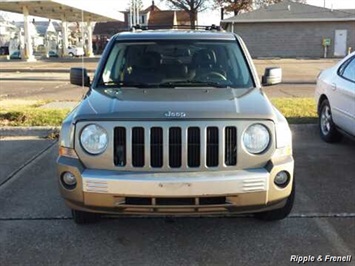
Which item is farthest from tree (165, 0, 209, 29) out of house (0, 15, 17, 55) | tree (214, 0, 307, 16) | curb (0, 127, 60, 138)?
curb (0, 127, 60, 138)

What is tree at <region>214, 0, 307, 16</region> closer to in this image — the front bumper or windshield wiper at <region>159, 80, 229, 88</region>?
windshield wiper at <region>159, 80, 229, 88</region>

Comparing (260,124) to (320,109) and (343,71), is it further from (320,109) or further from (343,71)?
(320,109)

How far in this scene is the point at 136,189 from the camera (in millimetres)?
3541

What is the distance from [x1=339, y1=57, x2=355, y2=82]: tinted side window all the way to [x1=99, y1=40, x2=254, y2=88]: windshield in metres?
2.47

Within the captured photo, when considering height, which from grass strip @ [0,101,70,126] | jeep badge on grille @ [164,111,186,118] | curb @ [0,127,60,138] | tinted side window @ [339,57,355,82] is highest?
tinted side window @ [339,57,355,82]

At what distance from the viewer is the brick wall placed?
4250cm

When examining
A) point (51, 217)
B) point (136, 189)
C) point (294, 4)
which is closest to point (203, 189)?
point (136, 189)

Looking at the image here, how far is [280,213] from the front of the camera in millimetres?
4254

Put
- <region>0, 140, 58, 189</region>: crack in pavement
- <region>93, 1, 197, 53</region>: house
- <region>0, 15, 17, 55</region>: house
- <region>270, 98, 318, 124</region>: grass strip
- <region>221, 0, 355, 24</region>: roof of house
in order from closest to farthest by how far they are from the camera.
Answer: <region>0, 140, 58, 189</region>: crack in pavement < <region>270, 98, 318, 124</region>: grass strip < <region>221, 0, 355, 24</region>: roof of house < <region>93, 1, 197, 53</region>: house < <region>0, 15, 17, 55</region>: house

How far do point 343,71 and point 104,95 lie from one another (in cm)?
432

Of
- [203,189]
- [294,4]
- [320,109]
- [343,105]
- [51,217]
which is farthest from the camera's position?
[294,4]

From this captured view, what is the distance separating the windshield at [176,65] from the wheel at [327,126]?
9.79 ft

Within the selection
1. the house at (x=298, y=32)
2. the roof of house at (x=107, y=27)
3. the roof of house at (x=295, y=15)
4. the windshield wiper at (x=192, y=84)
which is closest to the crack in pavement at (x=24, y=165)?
the windshield wiper at (x=192, y=84)

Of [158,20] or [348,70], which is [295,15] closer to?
[158,20]
